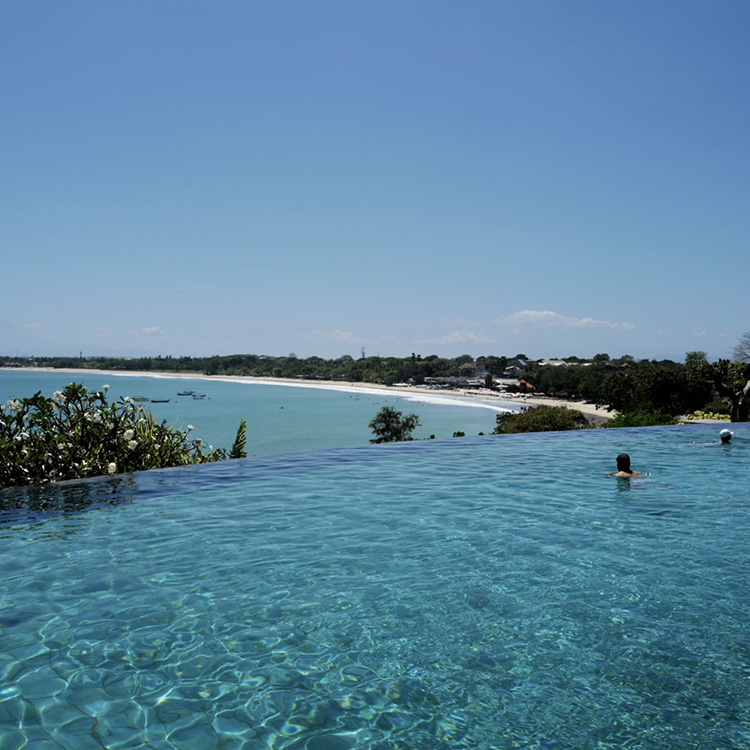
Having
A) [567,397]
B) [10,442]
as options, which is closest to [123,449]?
[10,442]

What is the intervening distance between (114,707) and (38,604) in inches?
72.6

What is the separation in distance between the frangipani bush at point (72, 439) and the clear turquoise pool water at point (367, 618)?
57 centimetres

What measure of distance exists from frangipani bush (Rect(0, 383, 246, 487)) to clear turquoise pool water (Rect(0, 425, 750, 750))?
0.57 m

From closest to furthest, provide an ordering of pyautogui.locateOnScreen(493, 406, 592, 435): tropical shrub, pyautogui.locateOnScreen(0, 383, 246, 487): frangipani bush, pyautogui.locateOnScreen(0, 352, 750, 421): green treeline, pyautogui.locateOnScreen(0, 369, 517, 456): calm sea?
1. pyautogui.locateOnScreen(0, 383, 246, 487): frangipani bush
2. pyautogui.locateOnScreen(0, 352, 750, 421): green treeline
3. pyautogui.locateOnScreen(493, 406, 592, 435): tropical shrub
4. pyautogui.locateOnScreen(0, 369, 517, 456): calm sea

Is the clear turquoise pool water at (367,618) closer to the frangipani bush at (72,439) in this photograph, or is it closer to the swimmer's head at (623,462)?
the frangipani bush at (72,439)

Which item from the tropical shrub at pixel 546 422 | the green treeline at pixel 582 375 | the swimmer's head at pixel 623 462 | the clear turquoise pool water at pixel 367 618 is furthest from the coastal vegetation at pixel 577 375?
the clear turquoise pool water at pixel 367 618

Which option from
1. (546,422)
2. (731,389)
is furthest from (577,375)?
(731,389)

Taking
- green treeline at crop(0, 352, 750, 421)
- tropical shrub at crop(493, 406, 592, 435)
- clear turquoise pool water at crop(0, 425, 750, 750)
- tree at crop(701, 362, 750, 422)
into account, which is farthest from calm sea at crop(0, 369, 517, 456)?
clear turquoise pool water at crop(0, 425, 750, 750)

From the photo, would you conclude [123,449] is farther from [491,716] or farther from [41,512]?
[491,716]

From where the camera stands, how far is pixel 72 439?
909 centimetres

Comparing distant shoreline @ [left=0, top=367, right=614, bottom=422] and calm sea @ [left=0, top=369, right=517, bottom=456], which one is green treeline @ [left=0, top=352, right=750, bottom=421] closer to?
distant shoreline @ [left=0, top=367, right=614, bottom=422]

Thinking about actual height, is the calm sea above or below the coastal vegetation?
below

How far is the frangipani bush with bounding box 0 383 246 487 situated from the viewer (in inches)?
332

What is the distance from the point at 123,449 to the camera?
31.6 feet
